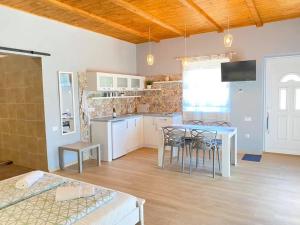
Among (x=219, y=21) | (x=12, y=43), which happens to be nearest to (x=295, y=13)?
(x=219, y=21)

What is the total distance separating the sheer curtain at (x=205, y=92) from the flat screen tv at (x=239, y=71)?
0.72 feet

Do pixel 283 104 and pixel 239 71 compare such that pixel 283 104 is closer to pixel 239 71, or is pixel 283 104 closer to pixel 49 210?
pixel 239 71

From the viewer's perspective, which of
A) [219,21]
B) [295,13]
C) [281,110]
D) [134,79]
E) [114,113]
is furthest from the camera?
[134,79]

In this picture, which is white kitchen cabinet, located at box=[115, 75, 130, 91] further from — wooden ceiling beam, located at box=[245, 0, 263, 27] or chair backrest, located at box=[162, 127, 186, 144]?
wooden ceiling beam, located at box=[245, 0, 263, 27]

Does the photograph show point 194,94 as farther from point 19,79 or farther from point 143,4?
point 19,79

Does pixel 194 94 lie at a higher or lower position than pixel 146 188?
higher

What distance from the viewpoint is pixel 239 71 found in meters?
5.14

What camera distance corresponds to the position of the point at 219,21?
4809 mm

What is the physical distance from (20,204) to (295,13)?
17.7 ft

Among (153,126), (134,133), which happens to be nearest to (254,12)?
(153,126)

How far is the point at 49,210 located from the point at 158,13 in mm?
3712

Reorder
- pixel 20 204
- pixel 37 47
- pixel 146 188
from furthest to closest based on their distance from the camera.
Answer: pixel 37 47, pixel 146 188, pixel 20 204

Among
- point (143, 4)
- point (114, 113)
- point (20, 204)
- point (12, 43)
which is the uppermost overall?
point (143, 4)

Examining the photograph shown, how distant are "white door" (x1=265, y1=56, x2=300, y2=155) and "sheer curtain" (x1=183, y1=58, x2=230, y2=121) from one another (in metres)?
0.98
